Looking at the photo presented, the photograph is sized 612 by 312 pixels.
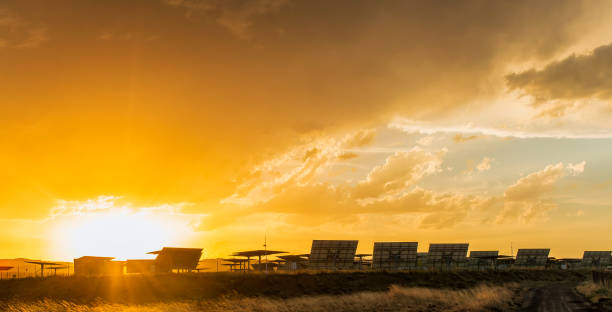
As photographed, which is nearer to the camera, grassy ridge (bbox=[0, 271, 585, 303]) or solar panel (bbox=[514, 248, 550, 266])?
grassy ridge (bbox=[0, 271, 585, 303])

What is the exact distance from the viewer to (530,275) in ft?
334

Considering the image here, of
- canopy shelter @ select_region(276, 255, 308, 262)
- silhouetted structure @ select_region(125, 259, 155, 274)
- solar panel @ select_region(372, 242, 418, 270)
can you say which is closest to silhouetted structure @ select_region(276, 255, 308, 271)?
canopy shelter @ select_region(276, 255, 308, 262)

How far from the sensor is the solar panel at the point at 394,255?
3258 inches

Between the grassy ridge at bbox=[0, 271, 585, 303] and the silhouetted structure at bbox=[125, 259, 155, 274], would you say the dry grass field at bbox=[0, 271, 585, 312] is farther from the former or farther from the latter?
the silhouetted structure at bbox=[125, 259, 155, 274]

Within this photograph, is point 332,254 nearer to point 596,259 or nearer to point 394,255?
point 394,255

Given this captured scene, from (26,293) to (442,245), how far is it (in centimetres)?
7001

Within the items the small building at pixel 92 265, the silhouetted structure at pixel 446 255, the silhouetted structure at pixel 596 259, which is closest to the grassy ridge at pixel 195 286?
the silhouetted structure at pixel 446 255

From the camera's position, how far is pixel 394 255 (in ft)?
277

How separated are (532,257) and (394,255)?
183 feet

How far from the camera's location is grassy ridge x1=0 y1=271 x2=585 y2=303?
5140 centimetres

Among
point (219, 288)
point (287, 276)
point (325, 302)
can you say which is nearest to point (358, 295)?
point (325, 302)

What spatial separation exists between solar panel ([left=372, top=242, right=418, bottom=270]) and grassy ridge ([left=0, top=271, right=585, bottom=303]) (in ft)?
25.3

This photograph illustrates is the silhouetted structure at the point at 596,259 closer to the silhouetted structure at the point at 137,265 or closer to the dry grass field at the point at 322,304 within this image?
the dry grass field at the point at 322,304

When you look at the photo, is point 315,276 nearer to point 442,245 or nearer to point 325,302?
point 325,302
